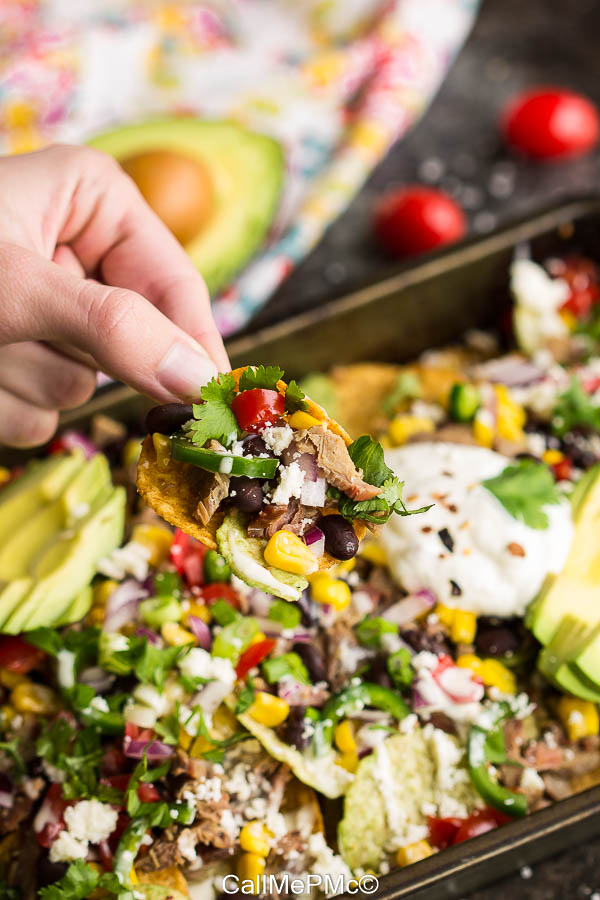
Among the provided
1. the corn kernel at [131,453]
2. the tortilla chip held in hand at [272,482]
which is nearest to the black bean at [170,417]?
the tortilla chip held in hand at [272,482]

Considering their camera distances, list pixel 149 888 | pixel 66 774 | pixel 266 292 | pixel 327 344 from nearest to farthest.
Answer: pixel 149 888
pixel 66 774
pixel 327 344
pixel 266 292

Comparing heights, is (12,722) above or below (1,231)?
below

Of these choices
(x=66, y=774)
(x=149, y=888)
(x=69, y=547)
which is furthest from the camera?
(x=69, y=547)

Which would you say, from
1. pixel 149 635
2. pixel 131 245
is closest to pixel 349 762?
pixel 149 635

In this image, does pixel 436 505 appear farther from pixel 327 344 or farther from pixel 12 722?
pixel 12 722

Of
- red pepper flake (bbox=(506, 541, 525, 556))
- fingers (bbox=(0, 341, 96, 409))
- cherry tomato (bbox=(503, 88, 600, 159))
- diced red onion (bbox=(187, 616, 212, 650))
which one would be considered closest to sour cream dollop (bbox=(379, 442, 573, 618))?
red pepper flake (bbox=(506, 541, 525, 556))

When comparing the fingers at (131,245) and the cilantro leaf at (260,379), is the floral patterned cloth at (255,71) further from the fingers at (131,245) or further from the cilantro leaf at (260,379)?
the cilantro leaf at (260,379)

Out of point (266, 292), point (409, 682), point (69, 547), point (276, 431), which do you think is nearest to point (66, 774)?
point (69, 547)
